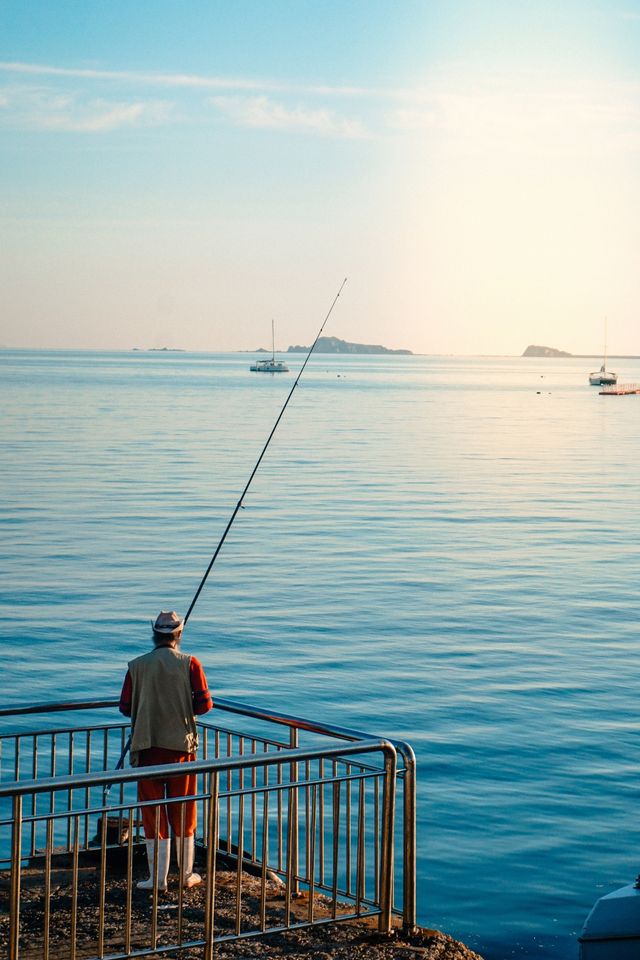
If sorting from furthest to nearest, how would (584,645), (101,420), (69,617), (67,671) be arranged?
1. (101,420)
2. (69,617)
3. (584,645)
4. (67,671)

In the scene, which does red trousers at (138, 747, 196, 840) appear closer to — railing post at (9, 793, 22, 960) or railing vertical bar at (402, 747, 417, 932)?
railing vertical bar at (402, 747, 417, 932)

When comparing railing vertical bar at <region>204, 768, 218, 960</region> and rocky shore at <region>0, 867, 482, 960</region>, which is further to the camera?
rocky shore at <region>0, 867, 482, 960</region>

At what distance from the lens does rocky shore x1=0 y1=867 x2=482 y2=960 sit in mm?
6453

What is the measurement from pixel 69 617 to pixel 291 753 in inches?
666

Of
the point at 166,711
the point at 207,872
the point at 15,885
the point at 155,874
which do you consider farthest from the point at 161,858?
the point at 15,885

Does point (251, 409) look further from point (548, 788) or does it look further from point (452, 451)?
point (548, 788)

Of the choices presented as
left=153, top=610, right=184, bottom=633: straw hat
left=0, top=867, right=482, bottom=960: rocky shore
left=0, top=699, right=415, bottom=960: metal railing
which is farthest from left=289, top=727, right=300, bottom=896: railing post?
left=153, top=610, right=184, bottom=633: straw hat

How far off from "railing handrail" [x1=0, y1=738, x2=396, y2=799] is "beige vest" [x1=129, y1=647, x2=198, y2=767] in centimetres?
104

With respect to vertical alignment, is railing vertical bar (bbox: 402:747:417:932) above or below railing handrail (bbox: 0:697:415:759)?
below

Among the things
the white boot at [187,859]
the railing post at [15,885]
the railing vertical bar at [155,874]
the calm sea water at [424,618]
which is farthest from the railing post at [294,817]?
the calm sea water at [424,618]

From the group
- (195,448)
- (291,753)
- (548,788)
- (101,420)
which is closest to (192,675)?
(291,753)

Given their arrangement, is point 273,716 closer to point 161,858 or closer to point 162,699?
point 162,699

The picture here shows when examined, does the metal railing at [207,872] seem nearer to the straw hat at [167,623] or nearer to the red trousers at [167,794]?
the red trousers at [167,794]

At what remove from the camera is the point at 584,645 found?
20.3m
